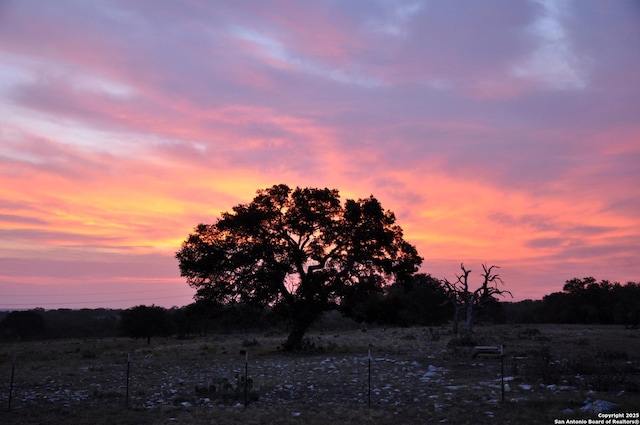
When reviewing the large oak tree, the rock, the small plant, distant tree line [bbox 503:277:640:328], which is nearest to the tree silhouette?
the large oak tree

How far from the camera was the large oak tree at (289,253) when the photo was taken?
34.0 metres

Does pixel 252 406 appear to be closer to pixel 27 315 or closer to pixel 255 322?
pixel 255 322

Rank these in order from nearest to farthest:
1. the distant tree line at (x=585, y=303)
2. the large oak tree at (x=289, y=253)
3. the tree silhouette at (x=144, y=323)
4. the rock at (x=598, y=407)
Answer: the rock at (x=598, y=407), the large oak tree at (x=289, y=253), the tree silhouette at (x=144, y=323), the distant tree line at (x=585, y=303)

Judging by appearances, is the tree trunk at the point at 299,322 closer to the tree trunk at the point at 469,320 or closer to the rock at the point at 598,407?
the tree trunk at the point at 469,320

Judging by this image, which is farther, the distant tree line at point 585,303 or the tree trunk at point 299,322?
the distant tree line at point 585,303

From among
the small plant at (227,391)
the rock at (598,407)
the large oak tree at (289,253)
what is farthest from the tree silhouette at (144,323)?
the rock at (598,407)

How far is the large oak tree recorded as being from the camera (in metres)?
34.0

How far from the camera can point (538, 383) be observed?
1877cm

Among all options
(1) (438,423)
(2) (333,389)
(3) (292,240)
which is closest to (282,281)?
(3) (292,240)

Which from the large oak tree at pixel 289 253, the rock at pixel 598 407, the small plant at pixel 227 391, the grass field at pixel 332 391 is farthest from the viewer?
the large oak tree at pixel 289 253

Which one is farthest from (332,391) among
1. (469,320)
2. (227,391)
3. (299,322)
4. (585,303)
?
(585,303)

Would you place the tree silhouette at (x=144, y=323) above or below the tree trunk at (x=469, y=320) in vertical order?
below

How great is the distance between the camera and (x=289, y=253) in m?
33.9

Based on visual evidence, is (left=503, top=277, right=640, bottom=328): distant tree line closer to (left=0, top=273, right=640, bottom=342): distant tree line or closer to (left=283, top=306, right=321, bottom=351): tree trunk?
(left=0, top=273, right=640, bottom=342): distant tree line
